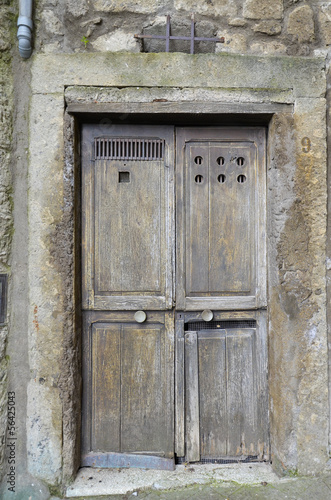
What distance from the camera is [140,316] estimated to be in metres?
2.17

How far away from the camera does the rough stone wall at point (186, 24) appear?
2061 millimetres

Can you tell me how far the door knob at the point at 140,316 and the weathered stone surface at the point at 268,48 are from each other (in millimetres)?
1874

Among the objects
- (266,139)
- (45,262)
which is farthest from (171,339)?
(266,139)

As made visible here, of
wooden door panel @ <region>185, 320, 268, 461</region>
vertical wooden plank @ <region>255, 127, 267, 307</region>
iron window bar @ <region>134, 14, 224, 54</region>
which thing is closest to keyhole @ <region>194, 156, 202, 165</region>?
vertical wooden plank @ <region>255, 127, 267, 307</region>

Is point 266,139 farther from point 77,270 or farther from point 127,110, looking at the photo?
point 77,270

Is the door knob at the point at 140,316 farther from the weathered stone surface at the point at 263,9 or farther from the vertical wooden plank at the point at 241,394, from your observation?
the weathered stone surface at the point at 263,9

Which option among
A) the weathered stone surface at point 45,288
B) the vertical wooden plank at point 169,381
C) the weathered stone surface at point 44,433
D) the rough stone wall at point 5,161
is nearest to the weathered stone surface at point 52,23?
the rough stone wall at point 5,161

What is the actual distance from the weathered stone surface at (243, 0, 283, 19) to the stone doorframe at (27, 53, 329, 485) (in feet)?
0.96

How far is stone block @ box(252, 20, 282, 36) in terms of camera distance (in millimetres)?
2102

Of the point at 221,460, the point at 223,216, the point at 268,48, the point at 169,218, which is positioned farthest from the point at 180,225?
the point at 221,460

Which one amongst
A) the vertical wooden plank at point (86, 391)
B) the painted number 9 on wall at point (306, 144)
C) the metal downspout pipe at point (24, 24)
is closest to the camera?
the metal downspout pipe at point (24, 24)

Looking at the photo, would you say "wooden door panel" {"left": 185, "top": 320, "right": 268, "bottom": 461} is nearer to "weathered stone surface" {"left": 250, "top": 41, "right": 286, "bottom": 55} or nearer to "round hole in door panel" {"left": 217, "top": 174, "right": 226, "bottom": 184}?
"round hole in door panel" {"left": 217, "top": 174, "right": 226, "bottom": 184}

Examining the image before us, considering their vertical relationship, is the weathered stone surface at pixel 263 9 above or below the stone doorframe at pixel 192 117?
above

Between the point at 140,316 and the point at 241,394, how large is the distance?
89 centimetres
